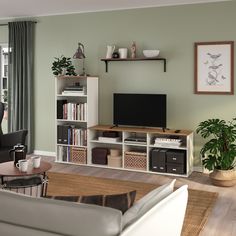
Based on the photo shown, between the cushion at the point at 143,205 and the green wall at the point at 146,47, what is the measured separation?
350cm

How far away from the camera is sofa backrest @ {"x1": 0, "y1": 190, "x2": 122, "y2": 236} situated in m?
1.61

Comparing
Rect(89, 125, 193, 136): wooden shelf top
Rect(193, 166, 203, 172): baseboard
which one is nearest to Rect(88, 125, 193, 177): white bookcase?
Rect(89, 125, 193, 136): wooden shelf top

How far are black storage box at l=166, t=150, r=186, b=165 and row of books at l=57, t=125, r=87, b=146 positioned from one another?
1.40 meters

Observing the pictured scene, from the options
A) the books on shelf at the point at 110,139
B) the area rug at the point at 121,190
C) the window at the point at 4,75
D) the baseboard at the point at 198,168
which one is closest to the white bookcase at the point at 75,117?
the books on shelf at the point at 110,139

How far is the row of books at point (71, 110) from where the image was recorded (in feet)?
19.5

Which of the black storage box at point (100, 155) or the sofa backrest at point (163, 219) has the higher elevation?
the sofa backrest at point (163, 219)

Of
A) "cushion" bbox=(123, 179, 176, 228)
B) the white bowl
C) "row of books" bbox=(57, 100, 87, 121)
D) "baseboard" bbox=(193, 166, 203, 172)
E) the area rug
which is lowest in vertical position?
the area rug

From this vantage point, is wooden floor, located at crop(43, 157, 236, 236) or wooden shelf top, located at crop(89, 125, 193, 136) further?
wooden shelf top, located at crop(89, 125, 193, 136)

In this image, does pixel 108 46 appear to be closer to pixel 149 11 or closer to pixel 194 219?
pixel 149 11

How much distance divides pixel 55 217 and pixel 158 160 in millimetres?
3860

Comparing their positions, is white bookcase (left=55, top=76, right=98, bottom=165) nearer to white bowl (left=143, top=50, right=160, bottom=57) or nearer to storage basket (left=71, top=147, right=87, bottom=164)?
storage basket (left=71, top=147, right=87, bottom=164)

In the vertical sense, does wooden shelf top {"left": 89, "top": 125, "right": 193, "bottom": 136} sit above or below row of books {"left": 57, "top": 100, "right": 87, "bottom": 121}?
below

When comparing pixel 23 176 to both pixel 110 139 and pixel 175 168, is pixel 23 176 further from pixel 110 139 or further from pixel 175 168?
pixel 175 168

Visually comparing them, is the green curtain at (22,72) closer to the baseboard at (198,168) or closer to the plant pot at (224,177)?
the baseboard at (198,168)
